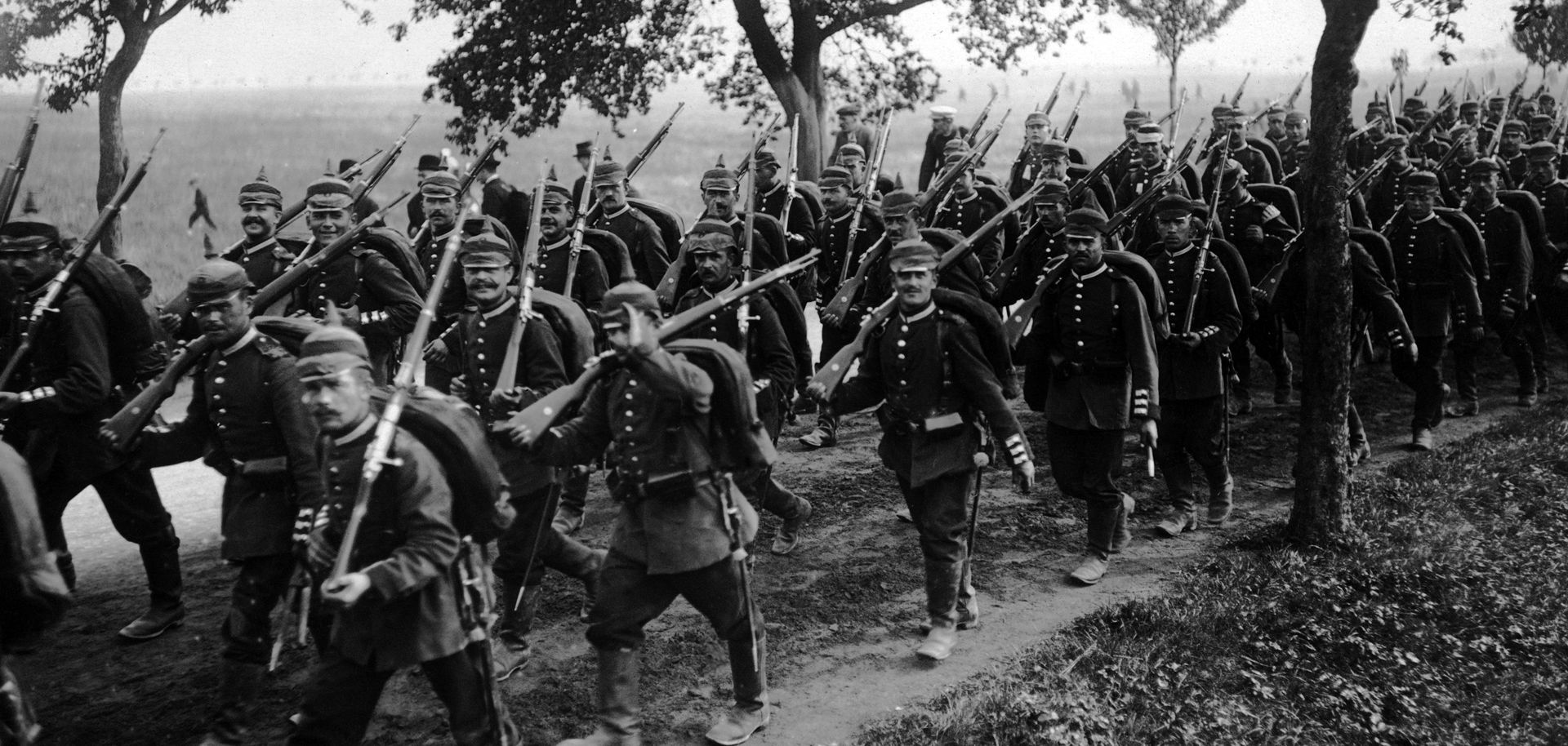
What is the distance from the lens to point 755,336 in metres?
7.88

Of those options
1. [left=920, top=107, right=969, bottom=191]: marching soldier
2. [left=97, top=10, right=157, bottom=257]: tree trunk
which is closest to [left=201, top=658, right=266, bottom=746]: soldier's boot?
[left=97, top=10, right=157, bottom=257]: tree trunk

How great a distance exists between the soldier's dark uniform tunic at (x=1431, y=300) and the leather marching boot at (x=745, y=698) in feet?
24.1

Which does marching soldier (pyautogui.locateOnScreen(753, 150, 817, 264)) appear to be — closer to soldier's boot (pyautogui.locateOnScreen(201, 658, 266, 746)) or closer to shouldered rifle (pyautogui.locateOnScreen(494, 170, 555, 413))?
shouldered rifle (pyautogui.locateOnScreen(494, 170, 555, 413))

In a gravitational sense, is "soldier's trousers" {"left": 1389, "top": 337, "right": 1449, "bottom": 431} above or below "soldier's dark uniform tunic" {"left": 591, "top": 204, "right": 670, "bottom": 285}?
below

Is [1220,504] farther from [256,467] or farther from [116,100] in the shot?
[116,100]

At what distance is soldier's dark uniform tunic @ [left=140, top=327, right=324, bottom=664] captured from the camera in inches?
223

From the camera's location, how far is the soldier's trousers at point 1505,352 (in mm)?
11703

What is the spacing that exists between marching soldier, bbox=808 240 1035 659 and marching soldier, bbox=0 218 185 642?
3667mm

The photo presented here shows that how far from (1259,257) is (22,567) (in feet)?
34.9

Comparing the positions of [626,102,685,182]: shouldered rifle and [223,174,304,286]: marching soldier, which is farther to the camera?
[626,102,685,182]: shouldered rifle

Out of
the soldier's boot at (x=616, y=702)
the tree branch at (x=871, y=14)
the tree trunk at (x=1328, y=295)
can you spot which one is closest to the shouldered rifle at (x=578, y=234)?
the soldier's boot at (x=616, y=702)

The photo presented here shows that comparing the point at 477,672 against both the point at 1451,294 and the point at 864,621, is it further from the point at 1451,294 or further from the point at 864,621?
the point at 1451,294

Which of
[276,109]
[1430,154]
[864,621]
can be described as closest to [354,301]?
[864,621]

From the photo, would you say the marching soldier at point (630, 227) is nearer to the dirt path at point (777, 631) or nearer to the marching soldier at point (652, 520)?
the dirt path at point (777, 631)
